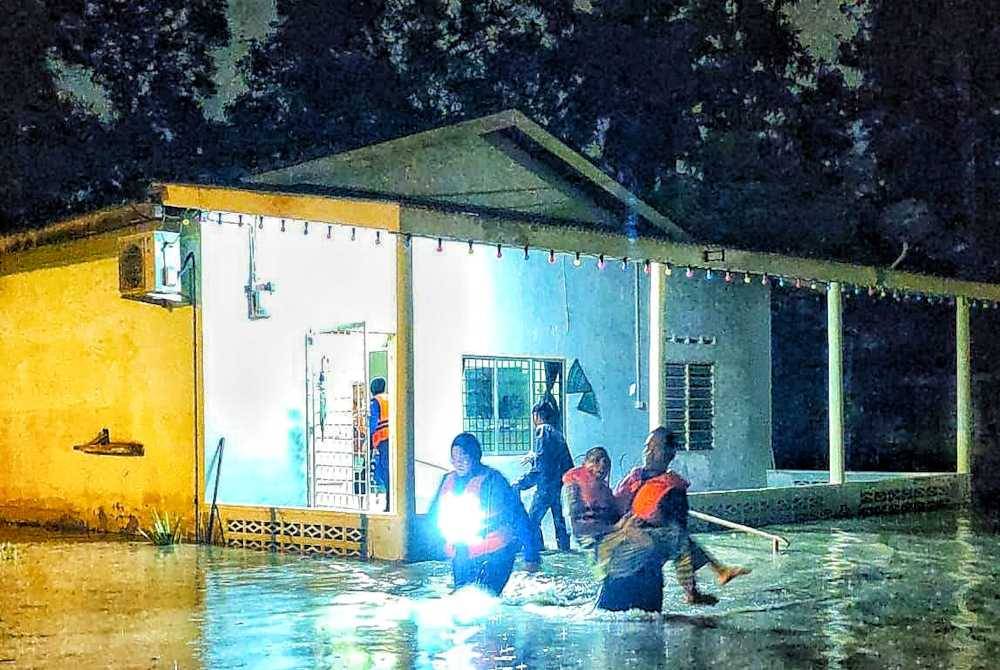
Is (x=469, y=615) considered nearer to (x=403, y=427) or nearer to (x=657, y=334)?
(x=403, y=427)

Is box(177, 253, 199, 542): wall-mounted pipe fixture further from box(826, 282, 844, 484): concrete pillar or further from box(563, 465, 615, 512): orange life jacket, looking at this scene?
box(826, 282, 844, 484): concrete pillar

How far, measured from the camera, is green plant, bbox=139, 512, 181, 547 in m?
13.7

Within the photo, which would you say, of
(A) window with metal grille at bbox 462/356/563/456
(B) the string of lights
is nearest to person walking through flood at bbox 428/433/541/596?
(B) the string of lights

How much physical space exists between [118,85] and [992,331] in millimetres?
20777

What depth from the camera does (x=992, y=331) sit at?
2773 centimetres

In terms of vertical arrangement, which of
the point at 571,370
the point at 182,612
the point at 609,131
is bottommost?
the point at 182,612

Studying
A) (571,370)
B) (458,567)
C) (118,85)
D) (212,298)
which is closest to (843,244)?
(571,370)

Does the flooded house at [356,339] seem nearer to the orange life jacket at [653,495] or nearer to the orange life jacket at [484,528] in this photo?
the orange life jacket at [484,528]

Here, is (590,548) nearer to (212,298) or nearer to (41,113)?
(212,298)

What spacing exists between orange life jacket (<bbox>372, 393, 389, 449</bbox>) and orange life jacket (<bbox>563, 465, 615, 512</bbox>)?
612 cm

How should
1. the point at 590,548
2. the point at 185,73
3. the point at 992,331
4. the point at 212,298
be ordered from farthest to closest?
the point at 185,73
the point at 992,331
the point at 212,298
the point at 590,548

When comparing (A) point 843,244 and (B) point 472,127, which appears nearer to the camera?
(B) point 472,127

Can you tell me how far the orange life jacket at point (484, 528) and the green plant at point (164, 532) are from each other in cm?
512

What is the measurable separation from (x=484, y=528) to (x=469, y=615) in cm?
74
